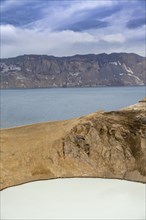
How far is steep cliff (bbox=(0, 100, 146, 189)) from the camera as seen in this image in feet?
50.9

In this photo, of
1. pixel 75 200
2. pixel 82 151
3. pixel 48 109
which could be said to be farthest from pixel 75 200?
→ pixel 48 109

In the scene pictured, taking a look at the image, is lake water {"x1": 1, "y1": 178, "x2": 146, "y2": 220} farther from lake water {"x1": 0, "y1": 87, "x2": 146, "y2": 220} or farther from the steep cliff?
the steep cliff

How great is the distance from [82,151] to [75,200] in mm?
6597

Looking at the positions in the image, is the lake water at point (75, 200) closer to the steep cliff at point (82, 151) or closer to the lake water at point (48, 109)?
the steep cliff at point (82, 151)

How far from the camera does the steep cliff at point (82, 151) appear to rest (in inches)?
610

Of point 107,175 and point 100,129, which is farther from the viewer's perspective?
point 100,129

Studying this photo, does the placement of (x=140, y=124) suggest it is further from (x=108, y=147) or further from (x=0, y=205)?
(x=0, y=205)

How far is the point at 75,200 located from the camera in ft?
32.4

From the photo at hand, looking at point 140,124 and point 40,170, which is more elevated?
point 140,124

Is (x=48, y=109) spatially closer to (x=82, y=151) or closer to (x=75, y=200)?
(x=82, y=151)

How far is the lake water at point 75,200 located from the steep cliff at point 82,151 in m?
3.85

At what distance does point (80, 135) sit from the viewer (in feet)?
55.4

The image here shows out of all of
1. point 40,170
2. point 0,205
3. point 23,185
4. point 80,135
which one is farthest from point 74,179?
point 80,135

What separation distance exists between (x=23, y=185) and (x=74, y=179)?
1689mm
